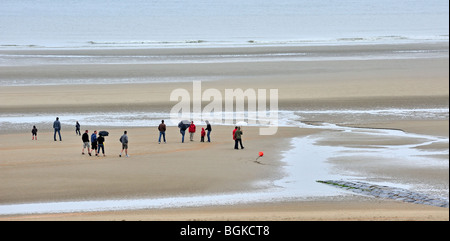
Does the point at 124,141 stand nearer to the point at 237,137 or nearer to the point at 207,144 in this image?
the point at 237,137

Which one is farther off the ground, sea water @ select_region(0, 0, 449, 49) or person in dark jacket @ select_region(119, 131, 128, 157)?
sea water @ select_region(0, 0, 449, 49)

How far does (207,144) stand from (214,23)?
278ft

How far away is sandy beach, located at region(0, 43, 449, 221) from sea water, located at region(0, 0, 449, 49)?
21335mm

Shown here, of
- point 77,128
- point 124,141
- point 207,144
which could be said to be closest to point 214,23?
point 77,128

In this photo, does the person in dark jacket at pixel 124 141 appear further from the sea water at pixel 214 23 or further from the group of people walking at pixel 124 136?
the sea water at pixel 214 23

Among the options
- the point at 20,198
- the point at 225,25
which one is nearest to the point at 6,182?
the point at 20,198

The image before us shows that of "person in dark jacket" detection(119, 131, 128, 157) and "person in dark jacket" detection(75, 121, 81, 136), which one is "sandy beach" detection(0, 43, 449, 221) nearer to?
"person in dark jacket" detection(119, 131, 128, 157)

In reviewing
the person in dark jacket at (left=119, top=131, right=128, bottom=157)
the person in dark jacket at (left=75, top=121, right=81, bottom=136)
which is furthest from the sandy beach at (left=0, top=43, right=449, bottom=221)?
the person in dark jacket at (left=75, top=121, right=81, bottom=136)

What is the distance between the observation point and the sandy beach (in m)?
16.5

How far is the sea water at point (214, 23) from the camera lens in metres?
84.1

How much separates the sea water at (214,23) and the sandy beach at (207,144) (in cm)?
2133

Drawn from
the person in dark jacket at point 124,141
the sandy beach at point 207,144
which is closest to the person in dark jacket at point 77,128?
the sandy beach at point 207,144

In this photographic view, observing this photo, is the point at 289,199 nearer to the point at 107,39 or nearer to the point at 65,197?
the point at 65,197

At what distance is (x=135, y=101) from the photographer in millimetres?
40312
